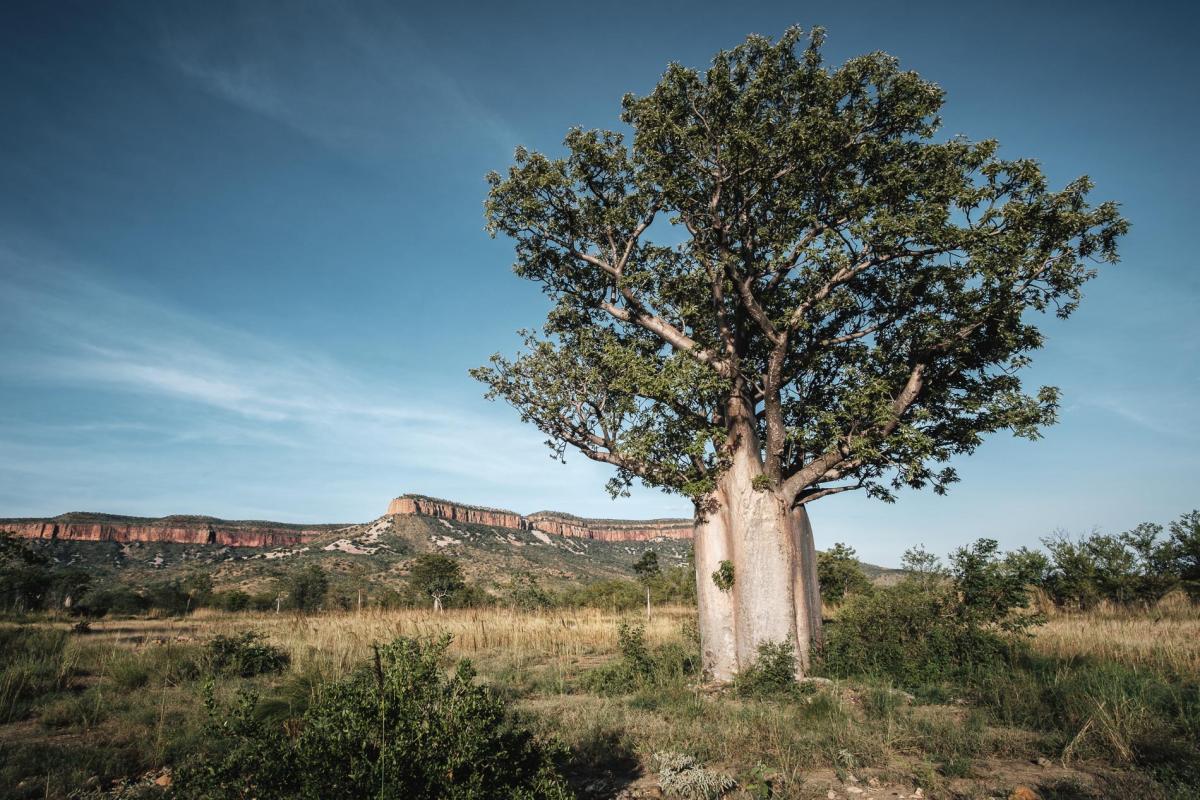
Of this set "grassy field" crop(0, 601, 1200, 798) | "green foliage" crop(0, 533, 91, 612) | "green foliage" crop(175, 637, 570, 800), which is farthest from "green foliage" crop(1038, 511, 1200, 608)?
"green foliage" crop(0, 533, 91, 612)

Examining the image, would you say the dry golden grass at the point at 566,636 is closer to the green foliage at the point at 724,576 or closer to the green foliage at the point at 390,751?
the green foliage at the point at 390,751

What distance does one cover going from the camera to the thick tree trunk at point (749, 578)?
9.71m

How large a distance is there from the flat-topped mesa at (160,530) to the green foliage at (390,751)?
103374 millimetres

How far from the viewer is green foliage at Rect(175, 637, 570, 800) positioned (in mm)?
3076

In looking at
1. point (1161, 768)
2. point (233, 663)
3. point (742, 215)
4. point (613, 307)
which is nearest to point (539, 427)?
point (613, 307)

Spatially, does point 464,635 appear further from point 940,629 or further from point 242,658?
point 940,629

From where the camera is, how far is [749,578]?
32.6 ft

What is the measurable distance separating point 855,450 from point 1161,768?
547 centimetres

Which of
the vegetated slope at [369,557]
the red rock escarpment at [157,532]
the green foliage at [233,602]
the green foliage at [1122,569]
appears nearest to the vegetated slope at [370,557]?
the vegetated slope at [369,557]

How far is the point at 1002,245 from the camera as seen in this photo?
30.1ft

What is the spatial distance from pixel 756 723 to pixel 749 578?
3.42 metres

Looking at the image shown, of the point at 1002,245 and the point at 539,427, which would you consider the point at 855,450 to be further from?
the point at 539,427

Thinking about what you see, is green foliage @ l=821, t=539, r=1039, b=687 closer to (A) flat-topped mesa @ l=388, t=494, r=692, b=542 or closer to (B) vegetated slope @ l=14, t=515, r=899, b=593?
(B) vegetated slope @ l=14, t=515, r=899, b=593

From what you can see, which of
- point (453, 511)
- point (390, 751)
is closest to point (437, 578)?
point (390, 751)
